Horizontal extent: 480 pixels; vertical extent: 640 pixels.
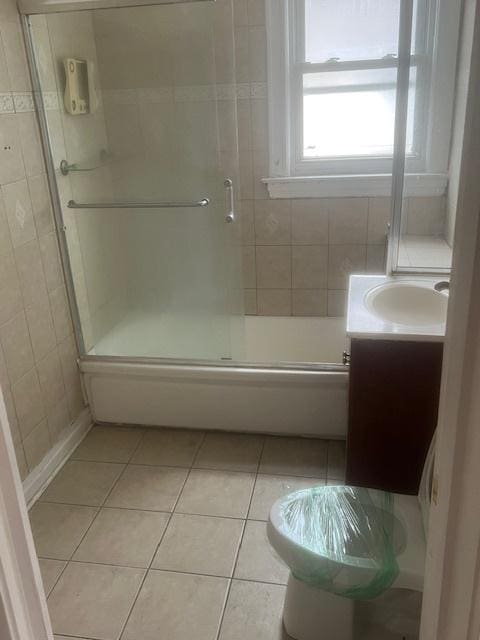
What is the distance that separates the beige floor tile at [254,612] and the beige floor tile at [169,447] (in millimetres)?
680

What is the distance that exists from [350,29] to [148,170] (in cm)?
116

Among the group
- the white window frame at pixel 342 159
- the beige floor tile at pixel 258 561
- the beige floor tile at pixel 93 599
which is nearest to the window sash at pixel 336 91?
the white window frame at pixel 342 159

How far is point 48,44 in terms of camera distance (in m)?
2.20

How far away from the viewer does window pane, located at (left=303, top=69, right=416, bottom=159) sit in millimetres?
2699

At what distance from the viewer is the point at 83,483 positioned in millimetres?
2232

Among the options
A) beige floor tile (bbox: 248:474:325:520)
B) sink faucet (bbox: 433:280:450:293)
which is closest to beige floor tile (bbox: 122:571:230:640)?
beige floor tile (bbox: 248:474:325:520)

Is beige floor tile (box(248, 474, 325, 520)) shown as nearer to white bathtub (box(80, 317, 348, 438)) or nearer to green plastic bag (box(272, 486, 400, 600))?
white bathtub (box(80, 317, 348, 438))

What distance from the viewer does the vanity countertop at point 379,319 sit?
1619 mm

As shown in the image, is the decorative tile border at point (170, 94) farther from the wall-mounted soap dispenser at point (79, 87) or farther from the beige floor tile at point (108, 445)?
the beige floor tile at point (108, 445)

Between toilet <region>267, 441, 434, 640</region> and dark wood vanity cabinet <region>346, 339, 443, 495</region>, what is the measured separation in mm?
226

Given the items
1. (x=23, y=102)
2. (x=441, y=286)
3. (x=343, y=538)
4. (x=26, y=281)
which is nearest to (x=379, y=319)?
(x=441, y=286)

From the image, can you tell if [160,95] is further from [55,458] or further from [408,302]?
[55,458]

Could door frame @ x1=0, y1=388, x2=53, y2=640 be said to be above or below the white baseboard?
above

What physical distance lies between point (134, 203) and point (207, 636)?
1747 millimetres
